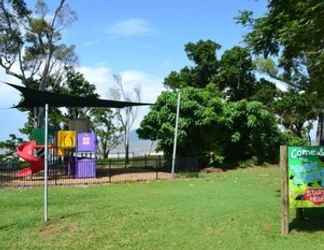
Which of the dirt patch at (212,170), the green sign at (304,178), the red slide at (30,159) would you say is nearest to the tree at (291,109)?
the dirt patch at (212,170)

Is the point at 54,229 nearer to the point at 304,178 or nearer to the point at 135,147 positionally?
the point at 304,178

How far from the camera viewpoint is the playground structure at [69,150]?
1953cm

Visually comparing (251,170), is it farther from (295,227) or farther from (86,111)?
(86,111)

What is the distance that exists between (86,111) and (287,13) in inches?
1149

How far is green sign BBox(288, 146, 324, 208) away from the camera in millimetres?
8078

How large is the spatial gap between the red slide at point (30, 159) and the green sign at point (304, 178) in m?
13.2

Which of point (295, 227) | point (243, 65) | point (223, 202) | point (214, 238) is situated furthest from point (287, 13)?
point (243, 65)

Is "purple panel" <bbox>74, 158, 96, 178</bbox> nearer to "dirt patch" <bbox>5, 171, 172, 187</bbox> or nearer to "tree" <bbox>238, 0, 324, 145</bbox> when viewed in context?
"dirt patch" <bbox>5, 171, 172, 187</bbox>

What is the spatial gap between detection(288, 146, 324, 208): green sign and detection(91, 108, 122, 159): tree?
31493mm

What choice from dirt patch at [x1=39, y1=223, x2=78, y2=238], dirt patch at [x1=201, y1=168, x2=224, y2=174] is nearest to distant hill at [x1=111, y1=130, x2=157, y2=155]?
dirt patch at [x1=201, y1=168, x2=224, y2=174]

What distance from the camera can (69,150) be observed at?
20.7 m

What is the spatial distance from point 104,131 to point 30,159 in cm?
2015

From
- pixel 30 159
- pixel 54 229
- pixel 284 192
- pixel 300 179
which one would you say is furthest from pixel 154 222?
pixel 30 159

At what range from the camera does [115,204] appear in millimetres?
11180
